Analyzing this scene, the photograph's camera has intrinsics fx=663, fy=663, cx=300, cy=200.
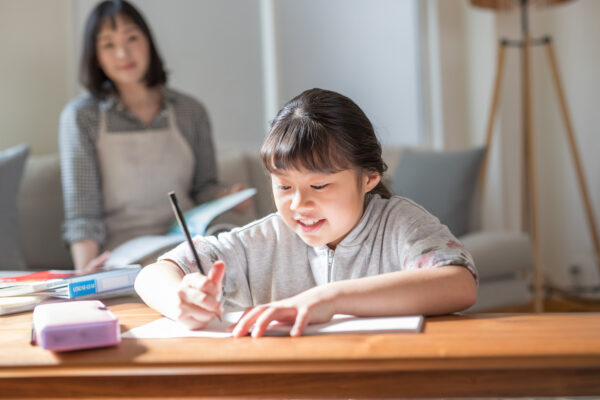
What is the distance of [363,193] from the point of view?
997mm

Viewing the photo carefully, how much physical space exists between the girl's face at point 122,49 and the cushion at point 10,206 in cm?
40

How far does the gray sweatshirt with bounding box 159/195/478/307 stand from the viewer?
948 mm

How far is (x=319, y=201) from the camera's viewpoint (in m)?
0.91

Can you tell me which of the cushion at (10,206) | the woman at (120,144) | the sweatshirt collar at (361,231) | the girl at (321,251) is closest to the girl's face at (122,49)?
the woman at (120,144)

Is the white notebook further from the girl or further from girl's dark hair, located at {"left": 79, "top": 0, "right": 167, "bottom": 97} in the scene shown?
girl's dark hair, located at {"left": 79, "top": 0, "right": 167, "bottom": 97}

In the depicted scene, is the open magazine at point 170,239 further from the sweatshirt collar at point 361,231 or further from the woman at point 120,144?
the sweatshirt collar at point 361,231

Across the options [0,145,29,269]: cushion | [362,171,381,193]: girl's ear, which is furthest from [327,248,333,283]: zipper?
[0,145,29,269]: cushion

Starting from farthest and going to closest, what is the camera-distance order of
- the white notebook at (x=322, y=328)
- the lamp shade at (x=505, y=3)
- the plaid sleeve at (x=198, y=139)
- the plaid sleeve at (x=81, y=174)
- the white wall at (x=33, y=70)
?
the lamp shade at (x=505, y=3)
the white wall at (x=33, y=70)
the plaid sleeve at (x=198, y=139)
the plaid sleeve at (x=81, y=174)
the white notebook at (x=322, y=328)

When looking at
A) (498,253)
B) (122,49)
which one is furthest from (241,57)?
(498,253)

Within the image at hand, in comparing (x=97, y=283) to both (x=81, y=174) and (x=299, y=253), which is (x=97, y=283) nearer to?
(x=299, y=253)

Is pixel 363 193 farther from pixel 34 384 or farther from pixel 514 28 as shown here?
pixel 514 28

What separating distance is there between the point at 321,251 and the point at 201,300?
314mm

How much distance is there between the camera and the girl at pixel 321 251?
0.76 m

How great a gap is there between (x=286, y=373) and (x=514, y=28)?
9.96 feet
